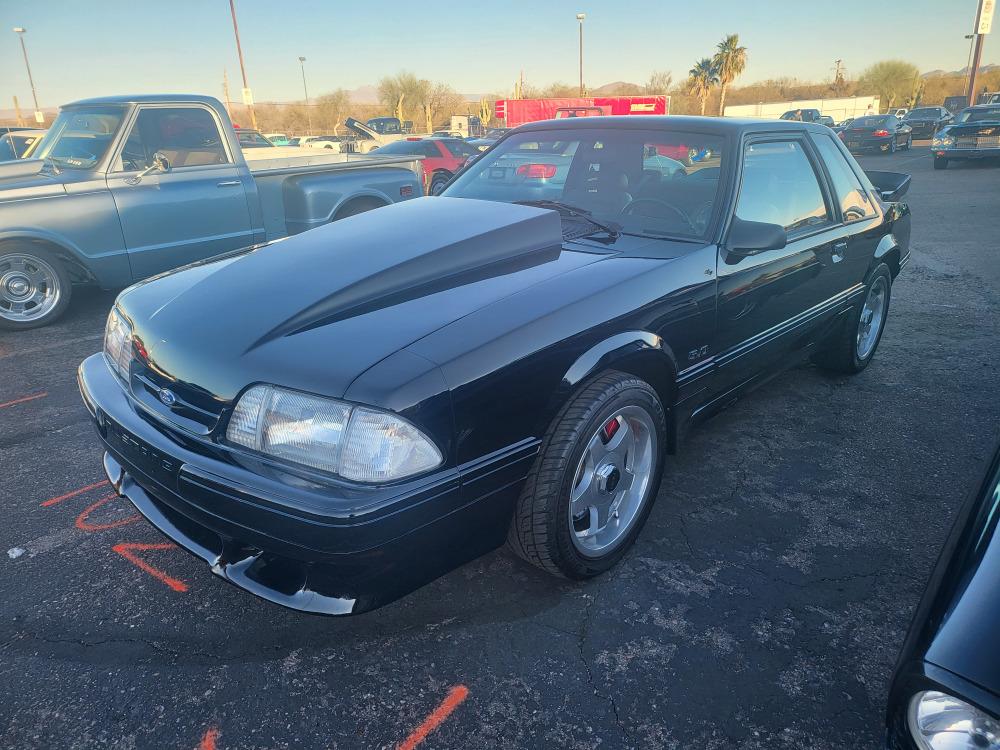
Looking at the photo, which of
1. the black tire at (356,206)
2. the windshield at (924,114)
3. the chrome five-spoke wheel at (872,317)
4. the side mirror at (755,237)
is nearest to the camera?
the side mirror at (755,237)

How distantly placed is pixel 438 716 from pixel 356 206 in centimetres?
566

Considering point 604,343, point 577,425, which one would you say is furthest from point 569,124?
point 577,425

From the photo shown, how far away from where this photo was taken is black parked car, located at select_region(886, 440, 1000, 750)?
112cm

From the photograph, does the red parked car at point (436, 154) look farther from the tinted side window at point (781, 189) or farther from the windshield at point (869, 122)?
the windshield at point (869, 122)

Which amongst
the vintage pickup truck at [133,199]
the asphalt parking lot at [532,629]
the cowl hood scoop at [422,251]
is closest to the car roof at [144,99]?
the vintage pickup truck at [133,199]

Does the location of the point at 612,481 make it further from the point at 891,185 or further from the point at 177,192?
the point at 177,192

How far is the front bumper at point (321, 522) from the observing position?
1705 millimetres

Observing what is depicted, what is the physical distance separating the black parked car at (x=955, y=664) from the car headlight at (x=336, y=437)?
3.72 feet

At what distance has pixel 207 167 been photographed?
5.95 m

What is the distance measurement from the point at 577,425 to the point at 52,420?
316cm

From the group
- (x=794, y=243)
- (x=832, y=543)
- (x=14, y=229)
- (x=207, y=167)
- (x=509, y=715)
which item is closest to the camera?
(x=509, y=715)

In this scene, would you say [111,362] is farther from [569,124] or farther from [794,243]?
[794,243]

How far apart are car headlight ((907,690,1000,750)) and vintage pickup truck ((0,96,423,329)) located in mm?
5982

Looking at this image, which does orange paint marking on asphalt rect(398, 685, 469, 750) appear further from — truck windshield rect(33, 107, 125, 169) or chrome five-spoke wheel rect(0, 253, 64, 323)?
truck windshield rect(33, 107, 125, 169)
